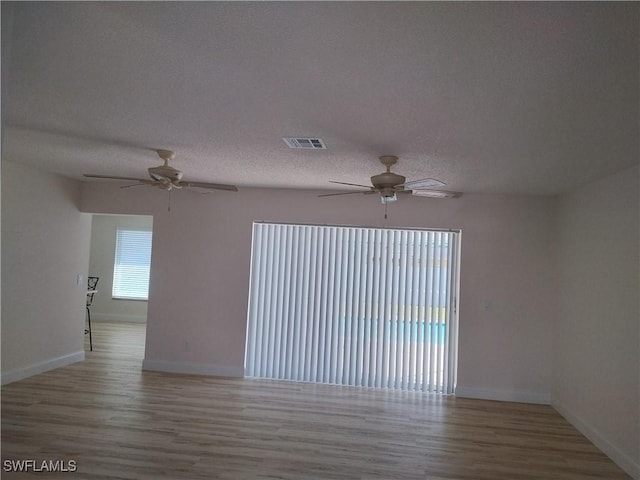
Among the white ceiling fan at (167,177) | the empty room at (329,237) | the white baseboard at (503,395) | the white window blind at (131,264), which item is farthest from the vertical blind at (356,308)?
the white window blind at (131,264)

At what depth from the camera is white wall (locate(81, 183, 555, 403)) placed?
5660 millimetres

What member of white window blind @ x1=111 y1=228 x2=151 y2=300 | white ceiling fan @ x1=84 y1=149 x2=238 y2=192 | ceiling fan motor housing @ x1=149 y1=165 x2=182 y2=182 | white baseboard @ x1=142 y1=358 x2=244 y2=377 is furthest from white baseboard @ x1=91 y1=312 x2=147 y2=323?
ceiling fan motor housing @ x1=149 y1=165 x2=182 y2=182

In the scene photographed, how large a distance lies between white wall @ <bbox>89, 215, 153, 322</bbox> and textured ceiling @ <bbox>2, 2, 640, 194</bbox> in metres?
6.48

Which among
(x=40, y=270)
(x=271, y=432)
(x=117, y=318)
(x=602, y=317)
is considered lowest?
(x=271, y=432)

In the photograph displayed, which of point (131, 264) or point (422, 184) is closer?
point (422, 184)

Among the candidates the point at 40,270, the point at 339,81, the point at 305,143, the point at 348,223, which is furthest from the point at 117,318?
the point at 339,81

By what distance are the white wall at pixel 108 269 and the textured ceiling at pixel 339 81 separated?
21.2ft

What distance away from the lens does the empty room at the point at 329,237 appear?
2041mm

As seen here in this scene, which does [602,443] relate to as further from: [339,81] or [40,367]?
[40,367]

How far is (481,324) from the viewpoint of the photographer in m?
5.73

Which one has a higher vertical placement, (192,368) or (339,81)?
(339,81)

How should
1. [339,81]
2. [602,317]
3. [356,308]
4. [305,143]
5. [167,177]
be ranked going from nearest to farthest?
1. [339,81]
2. [305,143]
3. [167,177]
4. [602,317]
5. [356,308]

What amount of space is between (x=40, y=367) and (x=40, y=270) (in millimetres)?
1170

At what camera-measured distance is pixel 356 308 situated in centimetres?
594
